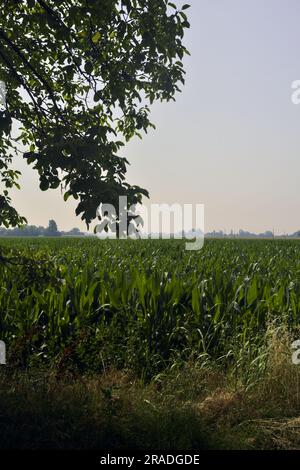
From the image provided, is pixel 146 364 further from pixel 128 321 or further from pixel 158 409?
Result: pixel 158 409

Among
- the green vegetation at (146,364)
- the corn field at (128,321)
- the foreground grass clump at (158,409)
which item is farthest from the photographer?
the corn field at (128,321)

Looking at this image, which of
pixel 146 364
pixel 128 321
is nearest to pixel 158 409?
pixel 146 364

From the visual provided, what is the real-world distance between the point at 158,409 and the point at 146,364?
1246mm

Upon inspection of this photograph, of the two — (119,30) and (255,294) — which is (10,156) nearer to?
(119,30)

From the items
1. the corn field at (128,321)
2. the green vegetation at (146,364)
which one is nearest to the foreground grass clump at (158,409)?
the green vegetation at (146,364)

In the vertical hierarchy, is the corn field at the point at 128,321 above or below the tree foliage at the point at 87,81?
below

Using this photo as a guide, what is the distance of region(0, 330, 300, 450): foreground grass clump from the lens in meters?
4.47

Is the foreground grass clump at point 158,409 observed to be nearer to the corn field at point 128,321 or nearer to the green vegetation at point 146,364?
the green vegetation at point 146,364

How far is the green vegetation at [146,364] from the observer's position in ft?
15.1

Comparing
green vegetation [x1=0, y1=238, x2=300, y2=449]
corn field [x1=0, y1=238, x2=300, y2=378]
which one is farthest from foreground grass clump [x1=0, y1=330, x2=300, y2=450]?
corn field [x1=0, y1=238, x2=300, y2=378]

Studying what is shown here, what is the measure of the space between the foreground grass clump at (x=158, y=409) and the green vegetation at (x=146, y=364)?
0.01 metres

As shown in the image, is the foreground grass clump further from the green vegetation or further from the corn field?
the corn field

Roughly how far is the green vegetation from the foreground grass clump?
0.01 meters

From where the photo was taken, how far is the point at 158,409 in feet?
16.3
